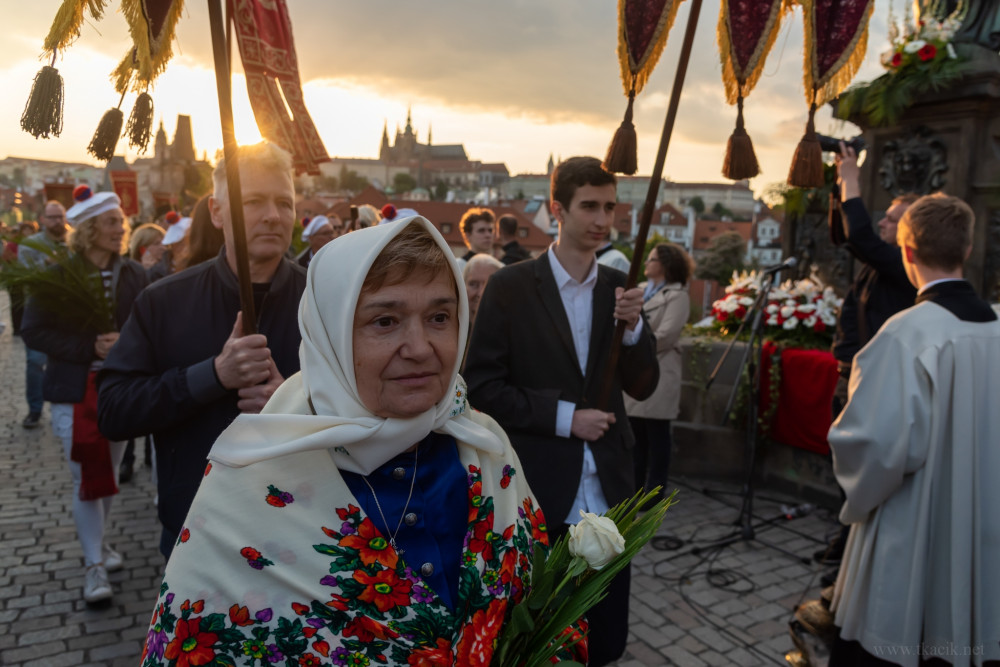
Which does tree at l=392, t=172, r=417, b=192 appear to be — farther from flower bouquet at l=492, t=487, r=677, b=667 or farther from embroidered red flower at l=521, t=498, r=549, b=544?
flower bouquet at l=492, t=487, r=677, b=667

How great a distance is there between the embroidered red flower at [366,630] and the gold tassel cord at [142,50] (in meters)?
1.79

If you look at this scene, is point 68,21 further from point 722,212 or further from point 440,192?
point 440,192

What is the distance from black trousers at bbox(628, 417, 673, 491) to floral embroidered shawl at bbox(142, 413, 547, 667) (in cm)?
479

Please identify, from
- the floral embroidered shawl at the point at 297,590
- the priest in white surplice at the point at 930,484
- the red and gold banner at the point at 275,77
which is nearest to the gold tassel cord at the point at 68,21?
the red and gold banner at the point at 275,77

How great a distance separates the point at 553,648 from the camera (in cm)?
162

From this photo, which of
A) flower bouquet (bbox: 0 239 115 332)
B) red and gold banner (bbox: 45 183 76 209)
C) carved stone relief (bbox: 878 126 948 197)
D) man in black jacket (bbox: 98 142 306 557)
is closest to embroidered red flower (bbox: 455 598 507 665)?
man in black jacket (bbox: 98 142 306 557)

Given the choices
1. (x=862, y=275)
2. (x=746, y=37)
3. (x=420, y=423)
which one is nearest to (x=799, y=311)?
(x=862, y=275)

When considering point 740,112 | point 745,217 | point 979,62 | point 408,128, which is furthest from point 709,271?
point 408,128

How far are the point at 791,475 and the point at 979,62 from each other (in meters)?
3.96

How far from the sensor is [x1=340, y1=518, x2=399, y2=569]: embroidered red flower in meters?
1.54

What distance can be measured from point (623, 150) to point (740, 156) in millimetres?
509

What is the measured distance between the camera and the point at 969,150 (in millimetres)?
6258

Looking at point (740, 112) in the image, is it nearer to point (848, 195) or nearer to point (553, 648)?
point (848, 195)

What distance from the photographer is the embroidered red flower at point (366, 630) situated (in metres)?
1.51
